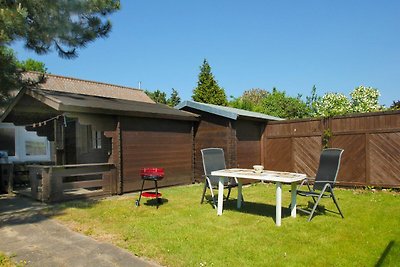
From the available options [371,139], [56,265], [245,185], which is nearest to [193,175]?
[245,185]

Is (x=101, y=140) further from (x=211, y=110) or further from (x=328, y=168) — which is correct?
(x=328, y=168)

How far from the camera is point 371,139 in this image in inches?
374

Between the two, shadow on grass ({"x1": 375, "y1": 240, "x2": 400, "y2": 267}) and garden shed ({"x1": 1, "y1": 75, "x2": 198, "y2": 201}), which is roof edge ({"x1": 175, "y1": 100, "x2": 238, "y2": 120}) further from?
shadow on grass ({"x1": 375, "y1": 240, "x2": 400, "y2": 267})

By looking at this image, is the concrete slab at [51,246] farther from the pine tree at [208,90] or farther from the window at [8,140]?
the pine tree at [208,90]

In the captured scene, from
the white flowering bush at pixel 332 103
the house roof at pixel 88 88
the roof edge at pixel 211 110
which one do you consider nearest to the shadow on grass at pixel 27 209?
the roof edge at pixel 211 110

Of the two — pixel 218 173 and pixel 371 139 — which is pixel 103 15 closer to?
pixel 218 173

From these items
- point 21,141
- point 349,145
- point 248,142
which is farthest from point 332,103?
point 21,141

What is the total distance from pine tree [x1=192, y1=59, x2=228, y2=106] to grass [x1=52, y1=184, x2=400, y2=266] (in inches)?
803

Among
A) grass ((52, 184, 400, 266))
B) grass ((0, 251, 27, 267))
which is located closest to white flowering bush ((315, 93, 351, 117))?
grass ((52, 184, 400, 266))

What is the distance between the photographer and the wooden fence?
30.1 feet

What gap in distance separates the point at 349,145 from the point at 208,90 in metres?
19.0

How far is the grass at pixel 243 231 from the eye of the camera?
4156 mm

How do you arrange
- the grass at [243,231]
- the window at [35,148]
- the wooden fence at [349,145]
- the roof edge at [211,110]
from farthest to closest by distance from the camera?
the window at [35,148]
the roof edge at [211,110]
the wooden fence at [349,145]
the grass at [243,231]

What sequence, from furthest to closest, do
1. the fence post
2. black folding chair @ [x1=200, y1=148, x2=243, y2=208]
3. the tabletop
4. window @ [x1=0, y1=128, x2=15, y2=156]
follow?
window @ [x1=0, y1=128, x2=15, y2=156]
the fence post
black folding chair @ [x1=200, y1=148, x2=243, y2=208]
the tabletop
